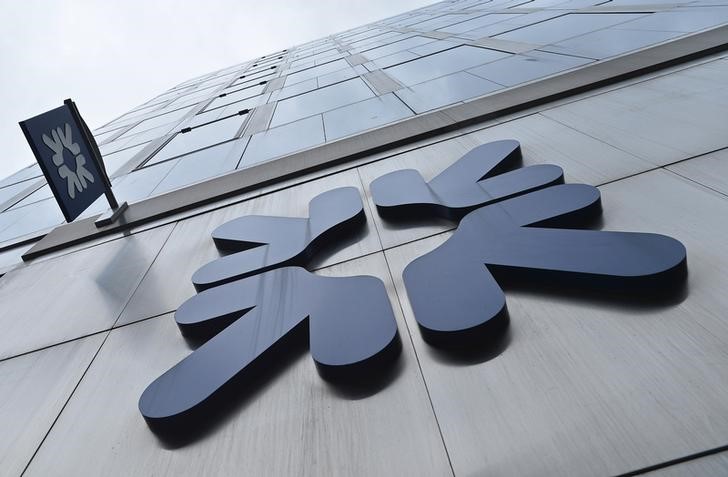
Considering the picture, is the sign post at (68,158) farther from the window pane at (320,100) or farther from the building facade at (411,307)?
the window pane at (320,100)

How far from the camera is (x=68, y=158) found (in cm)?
647

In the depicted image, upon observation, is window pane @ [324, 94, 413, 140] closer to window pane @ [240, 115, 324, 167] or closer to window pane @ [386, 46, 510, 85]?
window pane @ [240, 115, 324, 167]

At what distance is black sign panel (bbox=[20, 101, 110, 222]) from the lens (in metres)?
5.86

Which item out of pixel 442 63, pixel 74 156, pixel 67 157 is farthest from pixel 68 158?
pixel 442 63

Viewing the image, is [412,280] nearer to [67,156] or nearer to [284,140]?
[67,156]

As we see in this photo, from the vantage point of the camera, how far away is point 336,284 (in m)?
4.05

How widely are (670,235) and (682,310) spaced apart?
36.9 inches

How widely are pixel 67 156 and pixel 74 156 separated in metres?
0.20

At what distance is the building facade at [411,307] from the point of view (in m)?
2.53

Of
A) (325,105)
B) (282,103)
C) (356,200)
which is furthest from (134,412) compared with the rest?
(282,103)

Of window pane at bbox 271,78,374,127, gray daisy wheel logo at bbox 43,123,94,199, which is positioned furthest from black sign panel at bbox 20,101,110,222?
window pane at bbox 271,78,374,127

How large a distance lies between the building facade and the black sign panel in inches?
31.5

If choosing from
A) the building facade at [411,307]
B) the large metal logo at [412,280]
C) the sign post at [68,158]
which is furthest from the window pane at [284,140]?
the large metal logo at [412,280]

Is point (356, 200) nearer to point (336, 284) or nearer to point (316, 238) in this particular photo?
point (316, 238)
